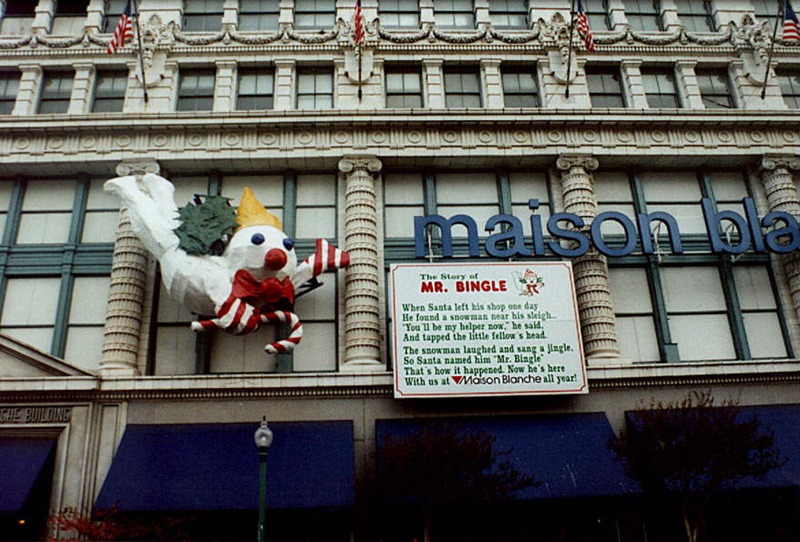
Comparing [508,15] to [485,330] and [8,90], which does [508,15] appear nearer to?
[485,330]

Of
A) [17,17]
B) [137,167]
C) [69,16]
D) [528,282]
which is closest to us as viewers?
[528,282]

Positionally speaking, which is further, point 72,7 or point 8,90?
point 72,7

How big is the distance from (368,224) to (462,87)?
6365 millimetres

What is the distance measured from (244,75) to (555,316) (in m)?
13.1

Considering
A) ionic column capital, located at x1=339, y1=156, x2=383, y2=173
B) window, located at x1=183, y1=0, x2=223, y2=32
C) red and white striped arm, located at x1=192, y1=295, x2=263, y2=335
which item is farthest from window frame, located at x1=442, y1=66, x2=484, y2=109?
red and white striped arm, located at x1=192, y1=295, x2=263, y2=335

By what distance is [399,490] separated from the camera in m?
14.5

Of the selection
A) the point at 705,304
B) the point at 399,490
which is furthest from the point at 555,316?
the point at 399,490

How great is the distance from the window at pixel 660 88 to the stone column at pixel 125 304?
16821 millimetres

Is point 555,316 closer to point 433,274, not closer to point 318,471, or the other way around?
point 433,274

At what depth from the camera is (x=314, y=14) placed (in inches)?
909

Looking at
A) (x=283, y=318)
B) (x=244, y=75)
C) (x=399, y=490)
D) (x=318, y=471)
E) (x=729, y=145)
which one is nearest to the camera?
(x=399, y=490)

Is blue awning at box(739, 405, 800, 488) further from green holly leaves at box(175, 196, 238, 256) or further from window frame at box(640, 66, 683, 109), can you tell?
green holly leaves at box(175, 196, 238, 256)

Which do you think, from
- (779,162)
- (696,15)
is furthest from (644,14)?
(779,162)

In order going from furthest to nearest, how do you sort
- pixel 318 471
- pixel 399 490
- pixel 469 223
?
pixel 469 223 → pixel 318 471 → pixel 399 490
